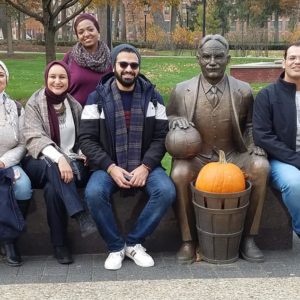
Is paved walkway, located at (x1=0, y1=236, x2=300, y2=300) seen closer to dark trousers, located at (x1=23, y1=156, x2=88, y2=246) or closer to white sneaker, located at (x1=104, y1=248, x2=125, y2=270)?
white sneaker, located at (x1=104, y1=248, x2=125, y2=270)

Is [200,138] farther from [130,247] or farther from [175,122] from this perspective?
[130,247]

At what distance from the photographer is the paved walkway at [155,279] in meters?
3.78

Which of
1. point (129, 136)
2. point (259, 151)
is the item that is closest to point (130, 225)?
point (129, 136)

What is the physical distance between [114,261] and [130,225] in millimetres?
405

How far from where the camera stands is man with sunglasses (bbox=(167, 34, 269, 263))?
4.45m

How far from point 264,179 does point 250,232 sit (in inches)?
17.4

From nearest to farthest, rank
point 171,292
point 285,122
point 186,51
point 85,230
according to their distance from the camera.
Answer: point 171,292
point 85,230
point 285,122
point 186,51

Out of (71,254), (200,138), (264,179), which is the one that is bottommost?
(71,254)

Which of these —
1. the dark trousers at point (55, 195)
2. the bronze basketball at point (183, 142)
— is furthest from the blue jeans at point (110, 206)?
the bronze basketball at point (183, 142)

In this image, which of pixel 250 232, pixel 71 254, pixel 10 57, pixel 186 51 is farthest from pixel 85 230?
pixel 186 51

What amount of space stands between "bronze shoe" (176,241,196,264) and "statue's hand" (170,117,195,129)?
0.91 m

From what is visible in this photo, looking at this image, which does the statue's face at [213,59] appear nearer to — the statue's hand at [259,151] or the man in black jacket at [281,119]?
the man in black jacket at [281,119]

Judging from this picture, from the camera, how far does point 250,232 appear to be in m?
4.51

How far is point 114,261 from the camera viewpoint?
14.1 ft
